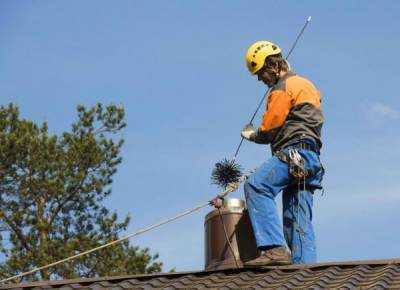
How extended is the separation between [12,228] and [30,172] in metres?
1.61

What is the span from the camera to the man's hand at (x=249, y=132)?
8.76 m

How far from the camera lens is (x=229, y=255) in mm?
8227

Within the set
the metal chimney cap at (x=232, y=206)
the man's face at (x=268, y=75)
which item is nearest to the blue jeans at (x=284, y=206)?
the metal chimney cap at (x=232, y=206)

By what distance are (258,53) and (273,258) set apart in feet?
6.45

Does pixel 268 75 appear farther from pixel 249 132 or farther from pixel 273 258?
pixel 273 258

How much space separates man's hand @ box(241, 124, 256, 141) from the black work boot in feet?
4.07

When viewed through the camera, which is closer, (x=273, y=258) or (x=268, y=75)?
(x=273, y=258)

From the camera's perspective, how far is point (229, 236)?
8.32m

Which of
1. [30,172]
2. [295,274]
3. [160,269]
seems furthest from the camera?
[30,172]

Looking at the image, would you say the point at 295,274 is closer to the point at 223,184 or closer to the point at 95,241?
the point at 223,184

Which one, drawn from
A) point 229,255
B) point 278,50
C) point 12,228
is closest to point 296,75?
point 278,50

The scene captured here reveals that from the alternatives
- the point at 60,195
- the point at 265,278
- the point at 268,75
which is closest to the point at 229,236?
the point at 265,278

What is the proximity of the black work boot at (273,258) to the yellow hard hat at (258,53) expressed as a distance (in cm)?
175

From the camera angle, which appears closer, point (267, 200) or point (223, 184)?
point (267, 200)
